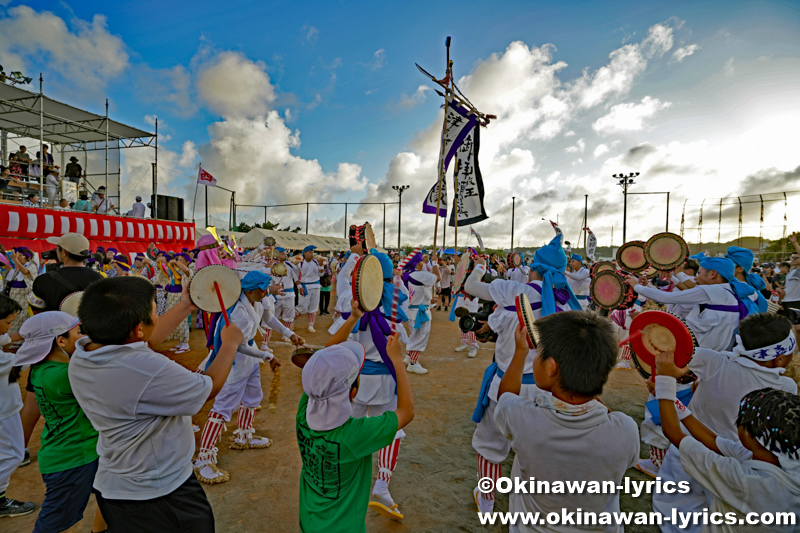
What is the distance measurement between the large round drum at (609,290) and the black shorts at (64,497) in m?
4.92

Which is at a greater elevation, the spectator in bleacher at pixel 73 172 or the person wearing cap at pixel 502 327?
the spectator in bleacher at pixel 73 172

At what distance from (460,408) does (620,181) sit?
34280 millimetres

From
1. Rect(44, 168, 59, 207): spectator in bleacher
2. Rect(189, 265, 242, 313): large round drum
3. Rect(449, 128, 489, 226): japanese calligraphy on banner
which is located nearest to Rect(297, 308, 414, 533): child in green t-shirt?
Rect(189, 265, 242, 313): large round drum

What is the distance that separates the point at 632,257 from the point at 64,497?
270 inches

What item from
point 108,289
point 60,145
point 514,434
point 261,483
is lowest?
point 261,483

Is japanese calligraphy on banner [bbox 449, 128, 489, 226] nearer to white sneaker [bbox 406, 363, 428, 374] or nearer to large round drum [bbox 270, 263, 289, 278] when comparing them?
white sneaker [bbox 406, 363, 428, 374]

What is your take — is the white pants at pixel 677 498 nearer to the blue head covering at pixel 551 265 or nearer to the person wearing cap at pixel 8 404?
the blue head covering at pixel 551 265

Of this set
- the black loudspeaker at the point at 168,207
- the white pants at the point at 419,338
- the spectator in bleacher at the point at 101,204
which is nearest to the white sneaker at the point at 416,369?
the white pants at the point at 419,338

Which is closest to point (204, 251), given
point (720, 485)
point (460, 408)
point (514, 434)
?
point (460, 408)

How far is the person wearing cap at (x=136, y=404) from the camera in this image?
165 cm

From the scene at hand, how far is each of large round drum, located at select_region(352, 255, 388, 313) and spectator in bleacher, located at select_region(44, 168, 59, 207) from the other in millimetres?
17283

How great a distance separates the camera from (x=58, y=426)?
240cm

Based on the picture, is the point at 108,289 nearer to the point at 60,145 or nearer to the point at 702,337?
the point at 702,337

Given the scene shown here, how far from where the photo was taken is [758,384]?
237cm
